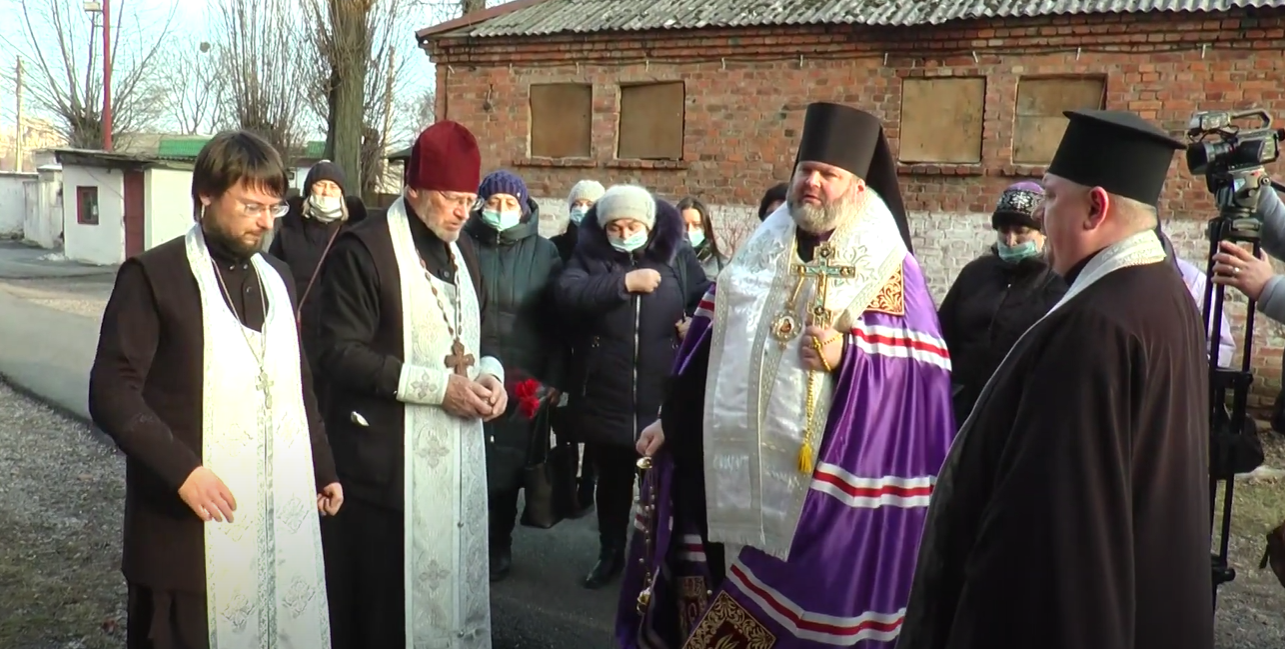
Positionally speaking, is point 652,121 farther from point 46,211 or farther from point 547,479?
point 46,211

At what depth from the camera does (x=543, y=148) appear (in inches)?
581

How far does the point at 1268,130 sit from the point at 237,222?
3074 mm

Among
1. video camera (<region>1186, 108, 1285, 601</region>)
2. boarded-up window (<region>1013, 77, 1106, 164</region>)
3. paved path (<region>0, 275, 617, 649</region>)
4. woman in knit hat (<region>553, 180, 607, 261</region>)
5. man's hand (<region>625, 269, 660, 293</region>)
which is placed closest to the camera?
video camera (<region>1186, 108, 1285, 601</region>)

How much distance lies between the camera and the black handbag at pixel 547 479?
4.81 m

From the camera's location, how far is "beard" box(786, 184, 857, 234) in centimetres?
332

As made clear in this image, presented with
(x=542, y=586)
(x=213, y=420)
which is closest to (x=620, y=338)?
(x=542, y=586)

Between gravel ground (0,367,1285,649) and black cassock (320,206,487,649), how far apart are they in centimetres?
122

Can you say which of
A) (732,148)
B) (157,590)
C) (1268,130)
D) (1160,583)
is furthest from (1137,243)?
(732,148)

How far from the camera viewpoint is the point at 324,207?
21.9 feet

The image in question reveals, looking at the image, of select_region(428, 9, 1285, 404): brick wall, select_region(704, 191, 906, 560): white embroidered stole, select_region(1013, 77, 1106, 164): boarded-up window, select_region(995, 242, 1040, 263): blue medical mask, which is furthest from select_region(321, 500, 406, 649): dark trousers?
select_region(1013, 77, 1106, 164): boarded-up window

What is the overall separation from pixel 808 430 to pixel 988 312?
1.68 meters

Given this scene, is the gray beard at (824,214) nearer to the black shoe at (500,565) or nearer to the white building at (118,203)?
the black shoe at (500,565)

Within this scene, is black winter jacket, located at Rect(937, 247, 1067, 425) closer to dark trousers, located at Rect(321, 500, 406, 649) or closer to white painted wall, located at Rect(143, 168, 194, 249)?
dark trousers, located at Rect(321, 500, 406, 649)

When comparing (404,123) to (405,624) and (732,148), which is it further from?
(405,624)
